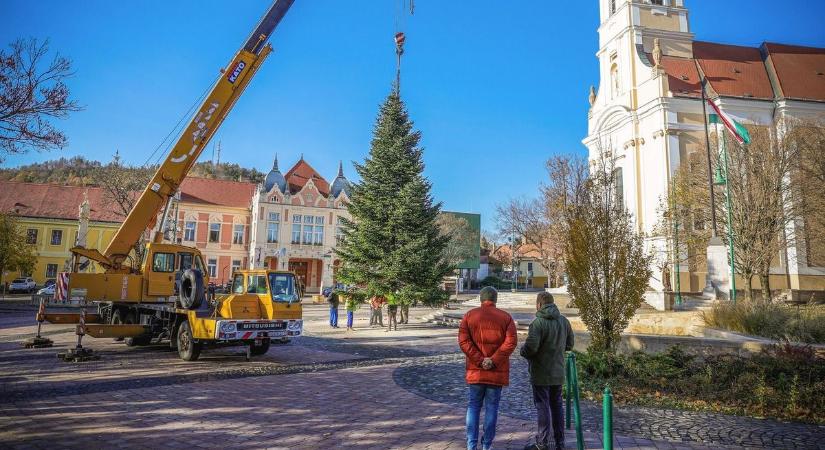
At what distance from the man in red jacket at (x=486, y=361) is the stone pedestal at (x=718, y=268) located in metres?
21.1

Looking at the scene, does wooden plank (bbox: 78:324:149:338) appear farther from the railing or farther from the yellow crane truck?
the railing

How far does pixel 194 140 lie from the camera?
13.9m

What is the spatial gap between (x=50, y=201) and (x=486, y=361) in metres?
63.8

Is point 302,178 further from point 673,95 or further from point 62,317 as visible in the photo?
point 62,317

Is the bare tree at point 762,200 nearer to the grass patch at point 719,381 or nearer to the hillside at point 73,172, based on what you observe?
the grass patch at point 719,381

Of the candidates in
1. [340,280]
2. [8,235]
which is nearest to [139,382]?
[340,280]

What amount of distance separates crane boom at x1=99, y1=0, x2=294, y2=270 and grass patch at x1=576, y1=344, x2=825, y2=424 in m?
11.8

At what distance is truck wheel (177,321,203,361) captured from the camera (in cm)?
1129

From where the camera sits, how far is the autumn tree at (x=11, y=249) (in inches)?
1465

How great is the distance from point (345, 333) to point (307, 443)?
43.4ft

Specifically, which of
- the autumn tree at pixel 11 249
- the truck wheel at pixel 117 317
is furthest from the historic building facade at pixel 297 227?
the truck wheel at pixel 117 317

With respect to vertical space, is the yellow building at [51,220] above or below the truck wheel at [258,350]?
above

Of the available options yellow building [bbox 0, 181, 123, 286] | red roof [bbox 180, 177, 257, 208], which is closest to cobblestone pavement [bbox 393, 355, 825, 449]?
yellow building [bbox 0, 181, 123, 286]

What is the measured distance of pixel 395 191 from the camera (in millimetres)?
22531
